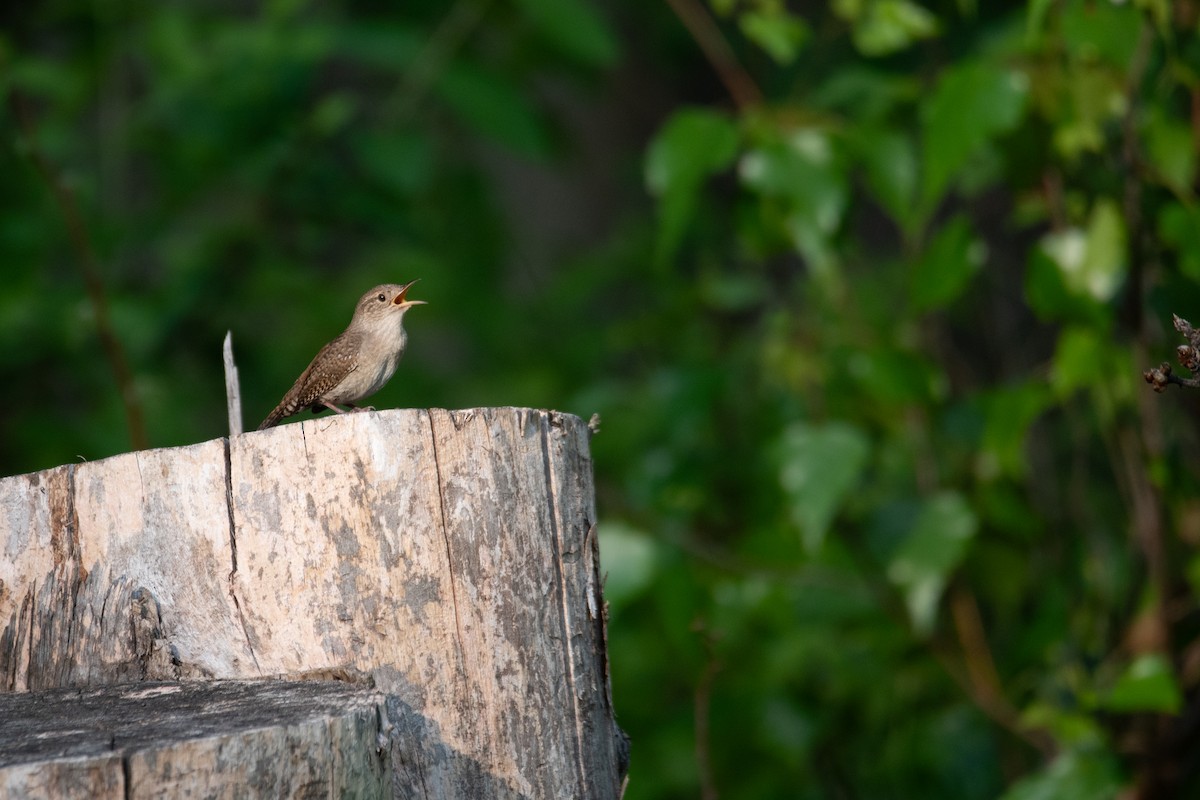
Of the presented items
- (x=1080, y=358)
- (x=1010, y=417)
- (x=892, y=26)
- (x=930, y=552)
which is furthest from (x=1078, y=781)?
(x=892, y=26)

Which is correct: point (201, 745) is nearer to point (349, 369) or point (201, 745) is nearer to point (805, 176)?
point (349, 369)

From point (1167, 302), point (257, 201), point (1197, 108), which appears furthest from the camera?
point (257, 201)

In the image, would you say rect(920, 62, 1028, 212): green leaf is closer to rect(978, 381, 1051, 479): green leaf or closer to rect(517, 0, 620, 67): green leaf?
rect(978, 381, 1051, 479): green leaf

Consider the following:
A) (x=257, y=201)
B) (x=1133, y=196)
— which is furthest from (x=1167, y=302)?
(x=257, y=201)

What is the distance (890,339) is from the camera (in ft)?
16.0

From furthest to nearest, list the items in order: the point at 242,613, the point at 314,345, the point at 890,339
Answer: the point at 314,345
the point at 890,339
the point at 242,613

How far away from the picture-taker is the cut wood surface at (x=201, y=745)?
1643 millimetres

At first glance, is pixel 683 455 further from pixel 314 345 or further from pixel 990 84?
pixel 314 345

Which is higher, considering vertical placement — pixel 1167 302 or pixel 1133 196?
pixel 1133 196

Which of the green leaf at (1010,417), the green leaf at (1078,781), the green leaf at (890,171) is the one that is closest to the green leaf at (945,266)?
→ the green leaf at (890,171)

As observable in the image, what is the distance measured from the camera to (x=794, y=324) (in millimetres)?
5441

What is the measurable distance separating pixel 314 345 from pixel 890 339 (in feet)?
13.4

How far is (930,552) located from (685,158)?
155 cm

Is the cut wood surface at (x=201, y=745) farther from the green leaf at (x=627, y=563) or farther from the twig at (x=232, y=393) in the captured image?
the green leaf at (x=627, y=563)
